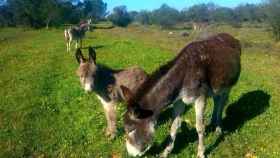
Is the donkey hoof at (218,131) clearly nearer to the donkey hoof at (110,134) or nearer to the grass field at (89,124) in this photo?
the grass field at (89,124)

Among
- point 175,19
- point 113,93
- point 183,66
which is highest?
point 183,66

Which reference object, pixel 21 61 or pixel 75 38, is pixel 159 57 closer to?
Result: pixel 21 61

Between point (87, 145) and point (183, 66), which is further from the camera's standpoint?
point (87, 145)

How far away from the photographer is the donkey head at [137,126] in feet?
29.9

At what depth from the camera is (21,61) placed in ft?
97.3

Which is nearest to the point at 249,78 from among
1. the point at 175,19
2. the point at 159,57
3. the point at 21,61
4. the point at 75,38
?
the point at 159,57

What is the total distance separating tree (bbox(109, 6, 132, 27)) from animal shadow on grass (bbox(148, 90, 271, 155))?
350ft

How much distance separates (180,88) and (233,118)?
4.26 meters

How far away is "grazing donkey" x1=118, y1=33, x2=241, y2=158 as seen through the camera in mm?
9211

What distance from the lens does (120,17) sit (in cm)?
13350

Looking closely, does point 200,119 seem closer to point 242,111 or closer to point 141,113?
point 141,113

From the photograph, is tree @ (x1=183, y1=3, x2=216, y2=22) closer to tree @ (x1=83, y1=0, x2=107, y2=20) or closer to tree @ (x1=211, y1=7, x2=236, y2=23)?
tree @ (x1=211, y1=7, x2=236, y2=23)

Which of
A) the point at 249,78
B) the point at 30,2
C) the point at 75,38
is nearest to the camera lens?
the point at 249,78

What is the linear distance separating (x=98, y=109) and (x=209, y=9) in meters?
177
